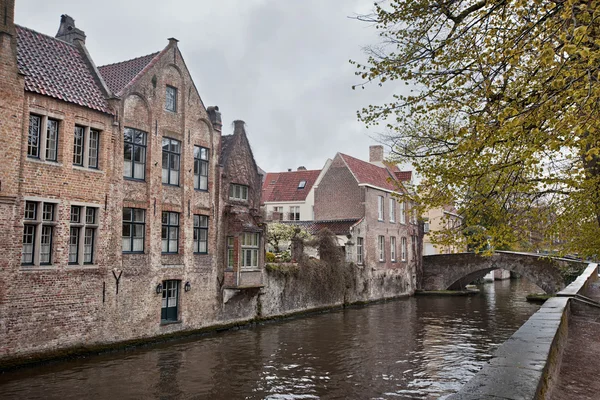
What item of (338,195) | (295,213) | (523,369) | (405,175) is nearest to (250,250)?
(338,195)

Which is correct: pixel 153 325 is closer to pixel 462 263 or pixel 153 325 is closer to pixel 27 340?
pixel 27 340

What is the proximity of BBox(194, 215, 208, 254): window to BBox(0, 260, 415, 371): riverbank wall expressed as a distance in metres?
1.56

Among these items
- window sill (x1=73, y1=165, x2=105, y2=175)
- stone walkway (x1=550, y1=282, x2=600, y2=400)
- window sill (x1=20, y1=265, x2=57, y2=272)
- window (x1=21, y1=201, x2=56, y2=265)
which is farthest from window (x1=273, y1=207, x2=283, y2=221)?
stone walkway (x1=550, y1=282, x2=600, y2=400)

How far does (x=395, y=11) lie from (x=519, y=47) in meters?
2.75

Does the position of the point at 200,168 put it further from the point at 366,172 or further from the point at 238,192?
the point at 366,172

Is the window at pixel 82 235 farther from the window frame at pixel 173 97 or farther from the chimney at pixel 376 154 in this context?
the chimney at pixel 376 154

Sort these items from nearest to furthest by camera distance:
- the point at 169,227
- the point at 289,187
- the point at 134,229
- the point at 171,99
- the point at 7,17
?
the point at 7,17
the point at 134,229
the point at 169,227
the point at 171,99
the point at 289,187

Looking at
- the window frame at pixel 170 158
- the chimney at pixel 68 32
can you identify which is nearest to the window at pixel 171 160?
the window frame at pixel 170 158

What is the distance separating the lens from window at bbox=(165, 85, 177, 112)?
20061mm

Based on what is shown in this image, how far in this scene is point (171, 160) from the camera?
785 inches

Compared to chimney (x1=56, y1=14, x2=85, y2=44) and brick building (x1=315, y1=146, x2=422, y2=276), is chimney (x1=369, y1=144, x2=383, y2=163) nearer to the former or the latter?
brick building (x1=315, y1=146, x2=422, y2=276)

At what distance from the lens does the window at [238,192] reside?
22.9 metres

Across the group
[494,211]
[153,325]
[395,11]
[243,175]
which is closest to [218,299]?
[153,325]

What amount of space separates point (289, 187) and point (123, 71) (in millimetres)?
20662
